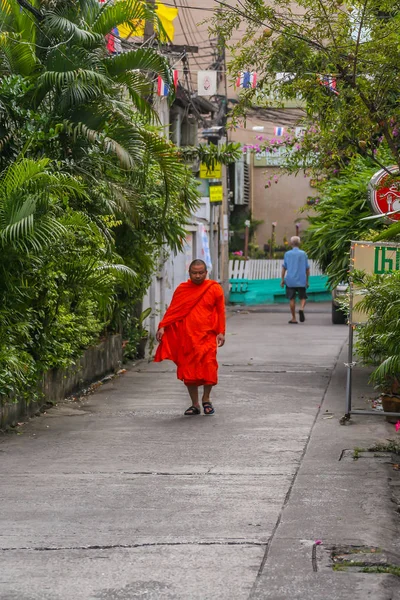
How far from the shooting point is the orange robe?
11.5 metres

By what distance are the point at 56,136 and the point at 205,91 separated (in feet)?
37.3

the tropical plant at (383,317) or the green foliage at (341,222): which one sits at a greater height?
the green foliage at (341,222)

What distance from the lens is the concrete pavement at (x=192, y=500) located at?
5.35 metres

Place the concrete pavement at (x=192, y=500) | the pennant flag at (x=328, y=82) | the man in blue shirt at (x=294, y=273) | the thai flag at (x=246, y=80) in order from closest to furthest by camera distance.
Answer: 1. the concrete pavement at (x=192, y=500)
2. the pennant flag at (x=328, y=82)
3. the thai flag at (x=246, y=80)
4. the man in blue shirt at (x=294, y=273)

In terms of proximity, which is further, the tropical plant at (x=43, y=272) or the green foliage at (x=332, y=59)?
the tropical plant at (x=43, y=272)

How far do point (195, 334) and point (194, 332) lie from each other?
29mm

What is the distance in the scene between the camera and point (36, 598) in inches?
199

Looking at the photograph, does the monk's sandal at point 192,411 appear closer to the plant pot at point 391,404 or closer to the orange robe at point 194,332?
the orange robe at point 194,332

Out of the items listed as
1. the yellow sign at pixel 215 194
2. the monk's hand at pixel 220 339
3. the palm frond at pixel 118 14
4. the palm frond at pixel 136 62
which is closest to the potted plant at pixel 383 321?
the monk's hand at pixel 220 339

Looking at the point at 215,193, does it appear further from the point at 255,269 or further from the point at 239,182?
the point at 239,182

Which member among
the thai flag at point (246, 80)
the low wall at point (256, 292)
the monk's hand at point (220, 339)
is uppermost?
the thai flag at point (246, 80)

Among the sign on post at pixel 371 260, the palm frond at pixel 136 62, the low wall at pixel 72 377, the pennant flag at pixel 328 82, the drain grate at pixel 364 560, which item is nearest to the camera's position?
the drain grate at pixel 364 560

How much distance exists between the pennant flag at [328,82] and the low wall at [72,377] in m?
4.33

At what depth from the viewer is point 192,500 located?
7223mm
